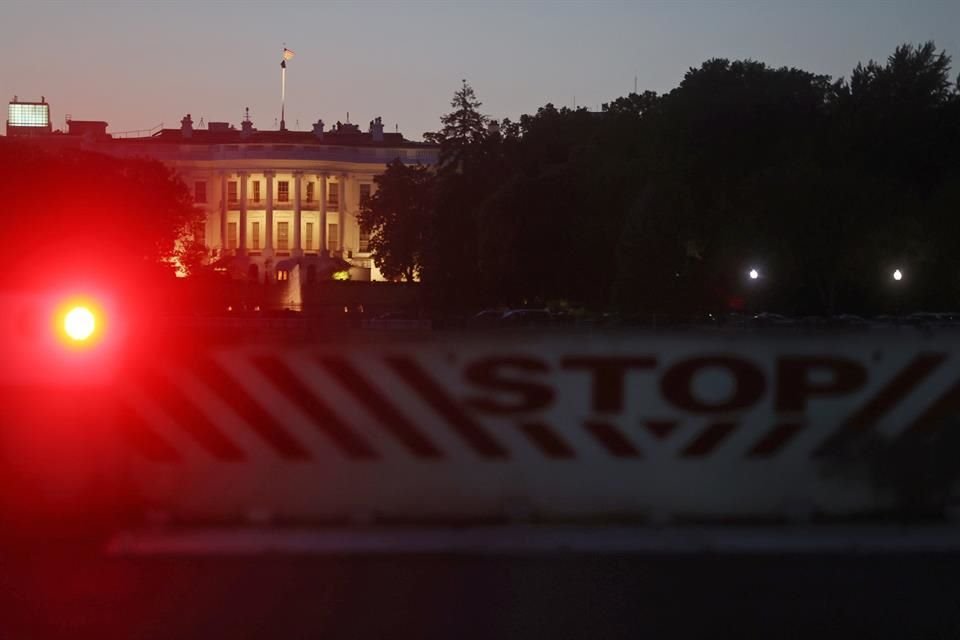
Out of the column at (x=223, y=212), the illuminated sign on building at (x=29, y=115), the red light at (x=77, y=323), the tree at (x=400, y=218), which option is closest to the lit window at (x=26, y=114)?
the illuminated sign on building at (x=29, y=115)

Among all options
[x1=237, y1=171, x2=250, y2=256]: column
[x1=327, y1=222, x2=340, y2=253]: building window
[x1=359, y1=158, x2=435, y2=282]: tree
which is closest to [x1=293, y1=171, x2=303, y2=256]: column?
[x1=327, y1=222, x2=340, y2=253]: building window

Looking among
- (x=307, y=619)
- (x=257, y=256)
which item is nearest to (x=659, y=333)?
(x=307, y=619)

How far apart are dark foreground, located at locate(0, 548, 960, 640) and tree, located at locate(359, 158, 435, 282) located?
80991 millimetres

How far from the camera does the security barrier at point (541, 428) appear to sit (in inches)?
444

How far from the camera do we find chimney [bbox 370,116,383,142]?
466 feet

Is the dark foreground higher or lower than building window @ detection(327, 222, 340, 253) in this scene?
lower

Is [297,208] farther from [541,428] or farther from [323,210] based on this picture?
[541,428]

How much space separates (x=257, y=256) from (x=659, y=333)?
123 meters

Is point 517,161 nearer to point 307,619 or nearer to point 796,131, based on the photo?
point 796,131

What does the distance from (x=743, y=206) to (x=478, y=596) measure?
60.5 m

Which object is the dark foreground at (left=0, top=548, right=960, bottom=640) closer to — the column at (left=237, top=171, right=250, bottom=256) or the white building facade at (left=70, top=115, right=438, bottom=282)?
the white building facade at (left=70, top=115, right=438, bottom=282)

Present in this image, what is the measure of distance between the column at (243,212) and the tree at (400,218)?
11.9 metres

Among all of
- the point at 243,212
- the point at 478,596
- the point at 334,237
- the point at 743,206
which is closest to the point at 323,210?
the point at 334,237

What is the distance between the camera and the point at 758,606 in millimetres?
8883
